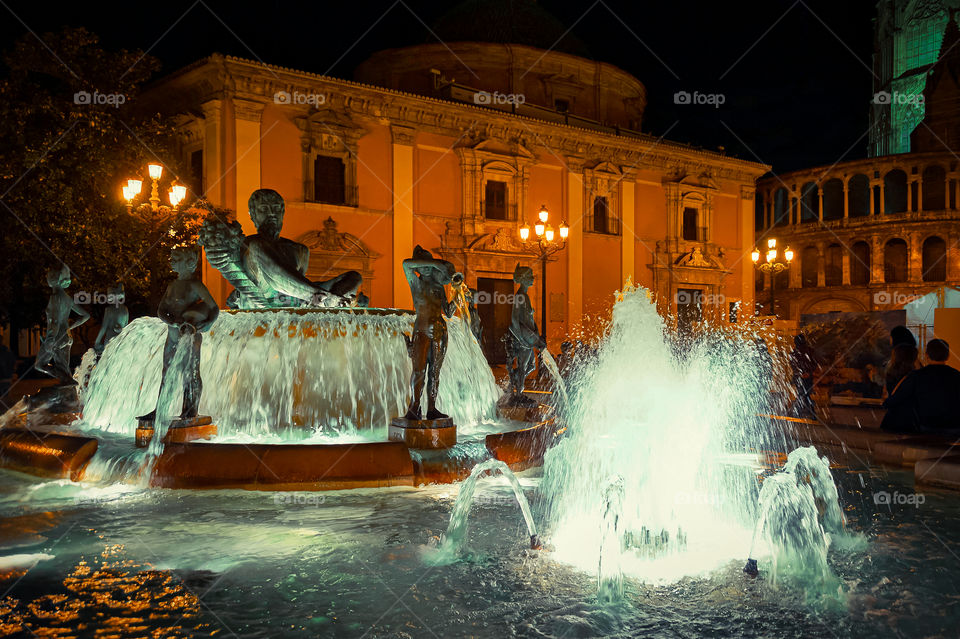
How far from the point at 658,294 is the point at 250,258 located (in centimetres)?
2393

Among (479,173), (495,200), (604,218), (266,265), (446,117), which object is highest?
(446,117)

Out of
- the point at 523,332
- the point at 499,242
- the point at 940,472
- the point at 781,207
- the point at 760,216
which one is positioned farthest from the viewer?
the point at 760,216

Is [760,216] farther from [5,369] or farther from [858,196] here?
[5,369]

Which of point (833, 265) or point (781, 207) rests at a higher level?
point (781, 207)

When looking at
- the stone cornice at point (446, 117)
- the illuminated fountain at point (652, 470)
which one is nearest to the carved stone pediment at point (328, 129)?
the stone cornice at point (446, 117)

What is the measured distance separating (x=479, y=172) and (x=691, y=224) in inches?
409

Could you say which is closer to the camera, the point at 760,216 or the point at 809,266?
the point at 809,266

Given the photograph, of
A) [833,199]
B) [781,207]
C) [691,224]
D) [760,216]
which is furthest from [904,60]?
[691,224]

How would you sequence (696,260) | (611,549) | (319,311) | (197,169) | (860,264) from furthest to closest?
(860,264), (696,260), (197,169), (319,311), (611,549)

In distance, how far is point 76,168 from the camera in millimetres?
13219

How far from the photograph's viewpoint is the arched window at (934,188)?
40.4m

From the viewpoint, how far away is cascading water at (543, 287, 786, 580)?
385 centimetres

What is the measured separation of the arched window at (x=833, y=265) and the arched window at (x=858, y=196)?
13.6 ft

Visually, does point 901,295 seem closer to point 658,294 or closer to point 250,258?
point 658,294
